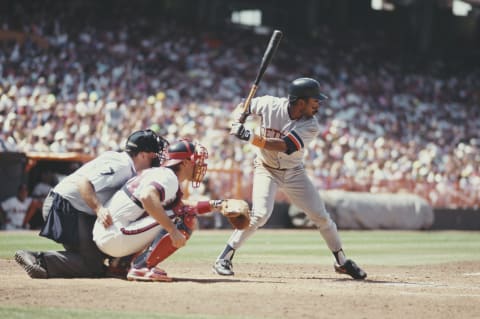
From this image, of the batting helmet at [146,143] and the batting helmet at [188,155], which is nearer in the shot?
the batting helmet at [188,155]

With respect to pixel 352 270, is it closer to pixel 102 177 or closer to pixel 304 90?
pixel 304 90

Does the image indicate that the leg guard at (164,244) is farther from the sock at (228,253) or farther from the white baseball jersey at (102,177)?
the sock at (228,253)

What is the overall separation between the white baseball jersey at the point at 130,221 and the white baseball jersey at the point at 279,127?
1.68 meters

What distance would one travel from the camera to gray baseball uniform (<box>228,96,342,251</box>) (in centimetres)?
867

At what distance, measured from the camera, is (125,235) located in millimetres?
7336

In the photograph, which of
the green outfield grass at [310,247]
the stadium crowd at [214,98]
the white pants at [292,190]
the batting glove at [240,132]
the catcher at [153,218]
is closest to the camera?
the catcher at [153,218]

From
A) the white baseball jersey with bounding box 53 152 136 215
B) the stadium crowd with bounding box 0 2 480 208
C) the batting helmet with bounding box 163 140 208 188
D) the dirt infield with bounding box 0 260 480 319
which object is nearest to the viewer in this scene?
the dirt infield with bounding box 0 260 480 319

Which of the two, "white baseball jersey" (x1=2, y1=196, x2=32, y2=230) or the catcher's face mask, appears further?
"white baseball jersey" (x1=2, y1=196, x2=32, y2=230)

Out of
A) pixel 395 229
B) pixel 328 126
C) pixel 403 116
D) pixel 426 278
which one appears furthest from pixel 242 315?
pixel 403 116

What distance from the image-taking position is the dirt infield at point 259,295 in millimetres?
6211

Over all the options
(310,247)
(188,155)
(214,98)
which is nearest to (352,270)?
(188,155)

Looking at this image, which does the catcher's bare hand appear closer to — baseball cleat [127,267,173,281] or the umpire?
baseball cleat [127,267,173,281]

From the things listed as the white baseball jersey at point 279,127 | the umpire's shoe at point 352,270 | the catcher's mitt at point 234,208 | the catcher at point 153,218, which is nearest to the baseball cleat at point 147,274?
the catcher at point 153,218

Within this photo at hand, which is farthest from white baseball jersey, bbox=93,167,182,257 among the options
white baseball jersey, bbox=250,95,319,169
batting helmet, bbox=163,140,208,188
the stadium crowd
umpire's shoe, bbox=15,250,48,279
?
the stadium crowd
